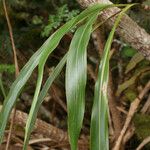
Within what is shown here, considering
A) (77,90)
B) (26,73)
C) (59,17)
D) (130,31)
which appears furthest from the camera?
(59,17)

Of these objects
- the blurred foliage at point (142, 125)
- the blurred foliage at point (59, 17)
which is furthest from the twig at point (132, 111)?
the blurred foliage at point (59, 17)

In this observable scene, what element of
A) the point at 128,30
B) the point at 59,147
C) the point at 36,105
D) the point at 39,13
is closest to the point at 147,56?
the point at 128,30

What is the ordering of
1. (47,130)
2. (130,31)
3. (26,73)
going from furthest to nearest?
(47,130) → (130,31) → (26,73)

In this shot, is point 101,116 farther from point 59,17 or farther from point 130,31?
point 59,17

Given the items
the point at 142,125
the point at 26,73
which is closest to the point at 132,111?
the point at 142,125

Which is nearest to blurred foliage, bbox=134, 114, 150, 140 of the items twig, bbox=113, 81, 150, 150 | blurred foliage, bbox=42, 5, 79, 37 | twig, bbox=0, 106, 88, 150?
twig, bbox=113, 81, 150, 150

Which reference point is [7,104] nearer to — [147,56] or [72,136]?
[72,136]

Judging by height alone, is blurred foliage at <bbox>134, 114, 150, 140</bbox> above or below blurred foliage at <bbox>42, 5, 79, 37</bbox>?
below

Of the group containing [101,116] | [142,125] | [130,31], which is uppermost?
[130,31]

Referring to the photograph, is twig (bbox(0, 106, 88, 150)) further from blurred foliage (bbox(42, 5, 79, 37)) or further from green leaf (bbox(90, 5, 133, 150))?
green leaf (bbox(90, 5, 133, 150))
